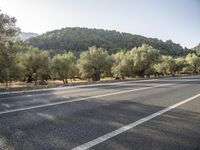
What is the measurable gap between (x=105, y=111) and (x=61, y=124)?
249 cm

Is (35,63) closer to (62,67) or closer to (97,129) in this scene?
(62,67)

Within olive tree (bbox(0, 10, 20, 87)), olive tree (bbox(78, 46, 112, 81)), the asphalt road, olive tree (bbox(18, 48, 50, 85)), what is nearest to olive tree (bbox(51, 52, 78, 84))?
olive tree (bbox(78, 46, 112, 81))

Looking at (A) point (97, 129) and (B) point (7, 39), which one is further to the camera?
(B) point (7, 39)

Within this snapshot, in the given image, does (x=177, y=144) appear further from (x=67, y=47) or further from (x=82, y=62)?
(x=67, y=47)

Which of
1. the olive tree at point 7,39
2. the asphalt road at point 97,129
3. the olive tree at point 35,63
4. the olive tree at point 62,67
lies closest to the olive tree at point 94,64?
the olive tree at point 62,67

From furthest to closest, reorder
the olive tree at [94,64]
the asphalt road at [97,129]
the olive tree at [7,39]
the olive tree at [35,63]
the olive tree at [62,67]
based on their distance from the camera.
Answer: the olive tree at [62,67] < the olive tree at [94,64] < the olive tree at [35,63] < the olive tree at [7,39] < the asphalt road at [97,129]

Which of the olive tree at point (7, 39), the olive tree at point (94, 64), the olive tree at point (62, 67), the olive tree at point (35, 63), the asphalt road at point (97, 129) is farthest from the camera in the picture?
the olive tree at point (62, 67)

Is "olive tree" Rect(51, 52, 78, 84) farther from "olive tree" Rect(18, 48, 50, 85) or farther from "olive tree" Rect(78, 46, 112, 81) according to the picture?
"olive tree" Rect(18, 48, 50, 85)

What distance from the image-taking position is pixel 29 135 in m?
5.84

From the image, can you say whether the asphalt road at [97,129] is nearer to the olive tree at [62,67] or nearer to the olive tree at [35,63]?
the olive tree at [35,63]

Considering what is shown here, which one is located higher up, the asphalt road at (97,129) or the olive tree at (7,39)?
the olive tree at (7,39)

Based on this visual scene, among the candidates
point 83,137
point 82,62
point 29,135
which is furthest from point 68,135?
point 82,62

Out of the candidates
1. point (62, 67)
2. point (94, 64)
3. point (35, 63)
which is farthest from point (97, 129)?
point (62, 67)

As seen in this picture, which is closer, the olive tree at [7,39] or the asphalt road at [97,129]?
the asphalt road at [97,129]
